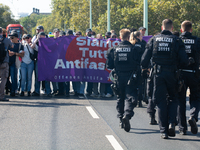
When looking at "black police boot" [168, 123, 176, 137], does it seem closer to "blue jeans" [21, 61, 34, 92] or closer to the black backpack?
the black backpack

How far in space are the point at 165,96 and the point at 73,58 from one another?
6179mm

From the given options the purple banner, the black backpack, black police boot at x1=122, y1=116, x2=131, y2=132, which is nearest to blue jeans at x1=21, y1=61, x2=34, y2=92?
the purple banner

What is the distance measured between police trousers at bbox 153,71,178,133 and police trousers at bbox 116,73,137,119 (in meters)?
0.66

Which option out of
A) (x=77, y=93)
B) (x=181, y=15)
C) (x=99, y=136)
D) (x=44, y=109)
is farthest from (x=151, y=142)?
(x=181, y=15)

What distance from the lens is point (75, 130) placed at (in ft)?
22.2

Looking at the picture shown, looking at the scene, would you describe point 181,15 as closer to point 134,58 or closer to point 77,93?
point 77,93

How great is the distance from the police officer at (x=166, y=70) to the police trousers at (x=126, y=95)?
2.15 feet

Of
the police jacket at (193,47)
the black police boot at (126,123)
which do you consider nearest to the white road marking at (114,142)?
the black police boot at (126,123)

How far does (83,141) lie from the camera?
19.5 feet

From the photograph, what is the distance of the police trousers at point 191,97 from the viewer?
6.62m

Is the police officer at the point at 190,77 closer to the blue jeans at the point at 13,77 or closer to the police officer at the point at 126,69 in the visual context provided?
the police officer at the point at 126,69

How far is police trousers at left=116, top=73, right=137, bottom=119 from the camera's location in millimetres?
6793

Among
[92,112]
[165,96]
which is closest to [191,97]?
[165,96]

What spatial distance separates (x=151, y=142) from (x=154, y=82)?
3.48 feet
